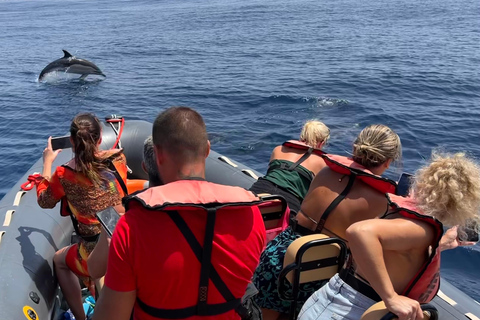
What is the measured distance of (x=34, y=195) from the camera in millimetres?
4578

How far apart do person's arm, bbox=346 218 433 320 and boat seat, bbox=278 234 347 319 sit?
54cm

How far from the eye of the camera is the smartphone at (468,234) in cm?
260

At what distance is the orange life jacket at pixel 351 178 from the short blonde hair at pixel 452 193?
0.53 m

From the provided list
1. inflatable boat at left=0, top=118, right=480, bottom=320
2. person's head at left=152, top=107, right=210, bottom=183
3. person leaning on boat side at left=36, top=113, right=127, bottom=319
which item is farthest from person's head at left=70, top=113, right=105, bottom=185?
person's head at left=152, top=107, right=210, bottom=183

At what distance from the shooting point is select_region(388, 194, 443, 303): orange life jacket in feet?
7.36

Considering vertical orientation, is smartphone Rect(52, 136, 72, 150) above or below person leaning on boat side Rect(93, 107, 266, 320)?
below

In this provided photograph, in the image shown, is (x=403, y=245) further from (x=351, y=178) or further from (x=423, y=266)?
(x=351, y=178)

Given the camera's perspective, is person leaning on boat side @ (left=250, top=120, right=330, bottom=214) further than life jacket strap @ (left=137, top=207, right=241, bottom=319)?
Yes

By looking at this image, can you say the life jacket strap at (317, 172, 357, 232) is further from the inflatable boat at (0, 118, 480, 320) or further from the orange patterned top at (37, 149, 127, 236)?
the orange patterned top at (37, 149, 127, 236)

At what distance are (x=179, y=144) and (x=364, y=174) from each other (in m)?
1.33

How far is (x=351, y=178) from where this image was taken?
292 cm

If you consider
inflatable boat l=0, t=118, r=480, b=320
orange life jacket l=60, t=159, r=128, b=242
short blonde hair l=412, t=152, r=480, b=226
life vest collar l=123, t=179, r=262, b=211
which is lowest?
inflatable boat l=0, t=118, r=480, b=320

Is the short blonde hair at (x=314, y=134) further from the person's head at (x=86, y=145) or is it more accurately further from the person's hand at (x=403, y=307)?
the person's hand at (x=403, y=307)

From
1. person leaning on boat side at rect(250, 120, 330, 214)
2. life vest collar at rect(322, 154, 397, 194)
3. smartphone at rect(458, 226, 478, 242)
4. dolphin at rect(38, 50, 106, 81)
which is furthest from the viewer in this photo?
dolphin at rect(38, 50, 106, 81)
